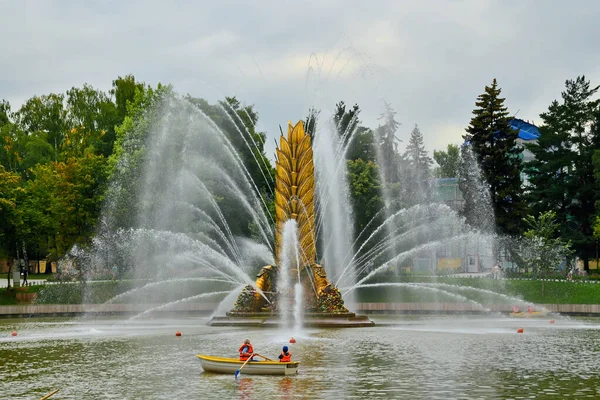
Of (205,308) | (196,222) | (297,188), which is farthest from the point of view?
(196,222)

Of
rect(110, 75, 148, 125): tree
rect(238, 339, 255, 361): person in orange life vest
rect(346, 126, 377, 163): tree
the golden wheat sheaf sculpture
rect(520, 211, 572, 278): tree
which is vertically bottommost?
rect(238, 339, 255, 361): person in orange life vest

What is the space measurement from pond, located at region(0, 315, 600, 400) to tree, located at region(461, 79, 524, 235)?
35.0m

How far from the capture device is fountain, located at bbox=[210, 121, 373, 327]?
50094 mm

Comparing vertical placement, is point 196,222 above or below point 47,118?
below

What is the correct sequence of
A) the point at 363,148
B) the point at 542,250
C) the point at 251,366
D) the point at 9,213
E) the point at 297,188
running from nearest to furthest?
the point at 251,366
the point at 297,188
the point at 542,250
the point at 9,213
the point at 363,148

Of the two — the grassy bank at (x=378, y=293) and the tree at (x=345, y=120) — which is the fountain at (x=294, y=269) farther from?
the tree at (x=345, y=120)

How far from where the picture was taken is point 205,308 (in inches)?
2717

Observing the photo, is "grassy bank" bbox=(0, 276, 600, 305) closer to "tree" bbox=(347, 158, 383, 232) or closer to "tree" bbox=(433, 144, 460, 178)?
"tree" bbox=(347, 158, 383, 232)

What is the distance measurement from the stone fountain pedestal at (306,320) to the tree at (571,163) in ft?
166

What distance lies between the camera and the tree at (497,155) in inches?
3457

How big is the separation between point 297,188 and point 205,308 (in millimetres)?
20845

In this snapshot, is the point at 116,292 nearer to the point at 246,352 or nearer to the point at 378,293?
the point at 378,293

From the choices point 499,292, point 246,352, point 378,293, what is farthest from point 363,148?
point 246,352

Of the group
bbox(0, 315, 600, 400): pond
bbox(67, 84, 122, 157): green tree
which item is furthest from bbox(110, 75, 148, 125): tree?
bbox(0, 315, 600, 400): pond
